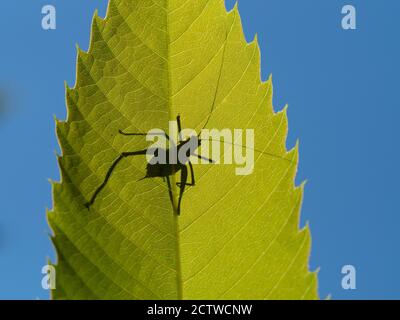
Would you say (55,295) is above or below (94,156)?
below

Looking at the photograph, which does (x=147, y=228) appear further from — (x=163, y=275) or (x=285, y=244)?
(x=285, y=244)

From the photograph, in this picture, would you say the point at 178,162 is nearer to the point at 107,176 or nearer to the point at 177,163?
the point at 177,163

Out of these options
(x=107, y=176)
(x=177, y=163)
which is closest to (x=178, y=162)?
(x=177, y=163)

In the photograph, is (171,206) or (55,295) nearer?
(55,295)

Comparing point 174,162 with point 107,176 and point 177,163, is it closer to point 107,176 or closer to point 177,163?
point 177,163
